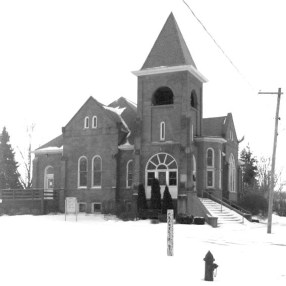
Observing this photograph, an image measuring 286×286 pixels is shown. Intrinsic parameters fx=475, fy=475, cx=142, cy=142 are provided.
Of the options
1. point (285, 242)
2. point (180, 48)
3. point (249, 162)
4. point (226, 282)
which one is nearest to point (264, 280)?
point (226, 282)

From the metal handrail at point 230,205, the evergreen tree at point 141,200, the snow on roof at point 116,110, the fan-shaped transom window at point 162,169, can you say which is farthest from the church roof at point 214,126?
the evergreen tree at point 141,200

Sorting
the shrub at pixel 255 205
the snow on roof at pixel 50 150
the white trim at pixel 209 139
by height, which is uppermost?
the white trim at pixel 209 139

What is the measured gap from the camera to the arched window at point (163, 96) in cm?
3753

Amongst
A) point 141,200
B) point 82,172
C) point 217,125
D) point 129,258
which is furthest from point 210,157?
point 129,258

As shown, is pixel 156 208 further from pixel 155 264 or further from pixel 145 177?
pixel 155 264

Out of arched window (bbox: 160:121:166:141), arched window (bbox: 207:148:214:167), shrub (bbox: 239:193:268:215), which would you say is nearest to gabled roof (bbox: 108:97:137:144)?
arched window (bbox: 160:121:166:141)

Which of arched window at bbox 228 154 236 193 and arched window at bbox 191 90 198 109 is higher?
arched window at bbox 191 90 198 109

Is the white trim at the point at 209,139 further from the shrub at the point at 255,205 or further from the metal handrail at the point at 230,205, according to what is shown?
the shrub at the point at 255,205

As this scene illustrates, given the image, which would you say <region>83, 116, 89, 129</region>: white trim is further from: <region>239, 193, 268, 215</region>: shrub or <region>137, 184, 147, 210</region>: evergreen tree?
<region>239, 193, 268, 215</region>: shrub

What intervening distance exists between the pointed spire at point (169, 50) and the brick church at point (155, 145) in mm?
84

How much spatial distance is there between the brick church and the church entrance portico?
0.08m

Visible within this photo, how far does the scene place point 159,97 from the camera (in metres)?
38.1

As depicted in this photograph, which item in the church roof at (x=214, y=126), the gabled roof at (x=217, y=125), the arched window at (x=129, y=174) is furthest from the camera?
the church roof at (x=214, y=126)

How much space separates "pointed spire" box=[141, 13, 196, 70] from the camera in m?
36.9
